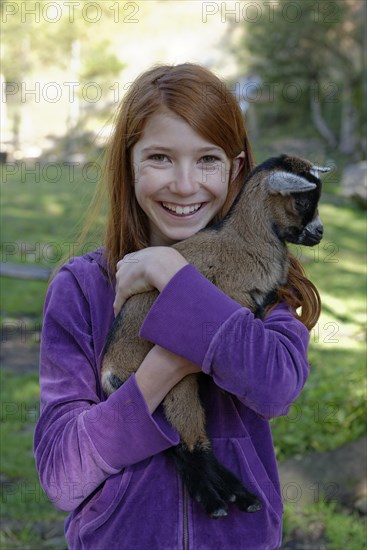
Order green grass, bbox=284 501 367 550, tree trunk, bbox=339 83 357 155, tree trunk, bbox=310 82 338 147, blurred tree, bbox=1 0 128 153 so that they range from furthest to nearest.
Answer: blurred tree, bbox=1 0 128 153
tree trunk, bbox=310 82 338 147
tree trunk, bbox=339 83 357 155
green grass, bbox=284 501 367 550

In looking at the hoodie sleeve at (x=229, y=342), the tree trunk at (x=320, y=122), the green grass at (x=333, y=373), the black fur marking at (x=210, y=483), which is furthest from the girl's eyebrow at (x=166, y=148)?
the tree trunk at (x=320, y=122)

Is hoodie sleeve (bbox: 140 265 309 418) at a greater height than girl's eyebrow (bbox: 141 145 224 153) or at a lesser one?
lesser

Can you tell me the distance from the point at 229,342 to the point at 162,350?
0.66ft

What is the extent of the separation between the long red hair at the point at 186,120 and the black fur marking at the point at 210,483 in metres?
0.48

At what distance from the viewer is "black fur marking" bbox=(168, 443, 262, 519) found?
5.65ft

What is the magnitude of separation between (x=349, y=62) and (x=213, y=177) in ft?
55.1

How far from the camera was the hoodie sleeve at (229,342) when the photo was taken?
1.59 meters

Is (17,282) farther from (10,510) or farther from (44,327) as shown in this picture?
(44,327)

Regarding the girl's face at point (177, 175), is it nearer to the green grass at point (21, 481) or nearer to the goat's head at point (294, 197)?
the goat's head at point (294, 197)

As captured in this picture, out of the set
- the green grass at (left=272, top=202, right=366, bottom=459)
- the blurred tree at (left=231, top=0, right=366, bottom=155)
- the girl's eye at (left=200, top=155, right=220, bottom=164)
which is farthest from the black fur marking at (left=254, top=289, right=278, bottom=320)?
the blurred tree at (left=231, top=0, right=366, bottom=155)

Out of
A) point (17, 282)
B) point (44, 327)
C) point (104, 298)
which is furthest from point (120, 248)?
point (17, 282)

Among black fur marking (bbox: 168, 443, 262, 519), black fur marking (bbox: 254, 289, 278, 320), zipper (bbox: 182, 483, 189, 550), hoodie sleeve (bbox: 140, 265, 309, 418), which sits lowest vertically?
zipper (bbox: 182, 483, 189, 550)

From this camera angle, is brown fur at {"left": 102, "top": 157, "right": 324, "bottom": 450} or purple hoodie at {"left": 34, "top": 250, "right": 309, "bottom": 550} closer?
purple hoodie at {"left": 34, "top": 250, "right": 309, "bottom": 550}

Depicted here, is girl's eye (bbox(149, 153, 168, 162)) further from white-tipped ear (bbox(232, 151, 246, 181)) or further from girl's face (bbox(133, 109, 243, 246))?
white-tipped ear (bbox(232, 151, 246, 181))
